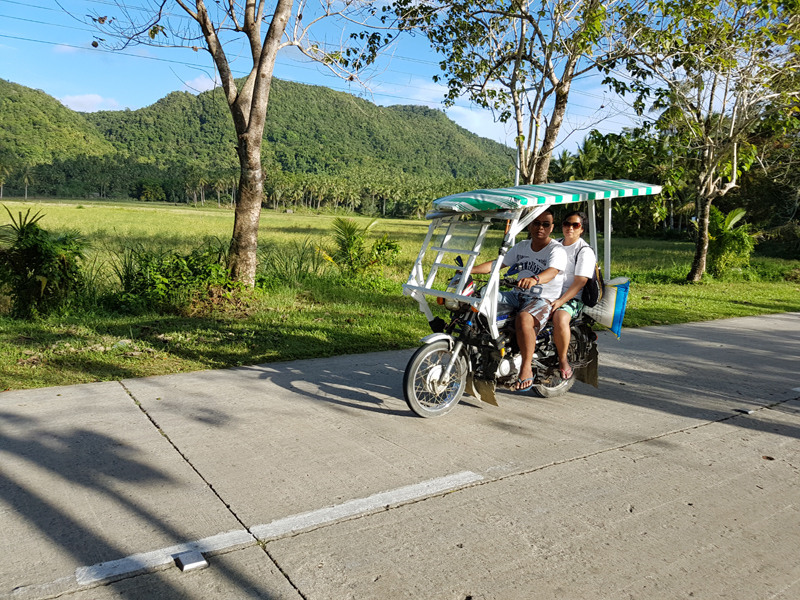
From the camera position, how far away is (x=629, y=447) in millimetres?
4684

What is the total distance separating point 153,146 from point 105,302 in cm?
14561

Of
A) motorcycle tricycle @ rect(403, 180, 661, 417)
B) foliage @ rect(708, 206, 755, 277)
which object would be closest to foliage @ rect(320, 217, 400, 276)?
motorcycle tricycle @ rect(403, 180, 661, 417)

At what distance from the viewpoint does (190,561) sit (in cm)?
289

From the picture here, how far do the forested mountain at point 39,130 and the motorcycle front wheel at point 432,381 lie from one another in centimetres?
12637

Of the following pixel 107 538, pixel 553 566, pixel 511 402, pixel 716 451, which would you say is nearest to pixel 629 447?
A: pixel 716 451

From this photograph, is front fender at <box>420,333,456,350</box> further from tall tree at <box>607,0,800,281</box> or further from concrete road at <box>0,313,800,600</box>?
tall tree at <box>607,0,800,281</box>

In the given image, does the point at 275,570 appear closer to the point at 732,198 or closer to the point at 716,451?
the point at 716,451

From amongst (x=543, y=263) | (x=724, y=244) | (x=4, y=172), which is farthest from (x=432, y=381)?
(x=4, y=172)

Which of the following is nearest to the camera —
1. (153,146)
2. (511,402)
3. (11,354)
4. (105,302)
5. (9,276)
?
(511,402)

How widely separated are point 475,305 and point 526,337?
0.57 m

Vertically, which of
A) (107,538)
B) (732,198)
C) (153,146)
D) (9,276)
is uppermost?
(153,146)

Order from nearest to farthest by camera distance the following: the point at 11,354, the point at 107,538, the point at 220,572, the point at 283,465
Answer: the point at 220,572 → the point at 107,538 → the point at 283,465 → the point at 11,354

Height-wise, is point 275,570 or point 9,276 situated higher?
point 9,276

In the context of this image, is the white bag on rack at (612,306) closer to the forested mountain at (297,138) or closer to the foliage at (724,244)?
the foliage at (724,244)
